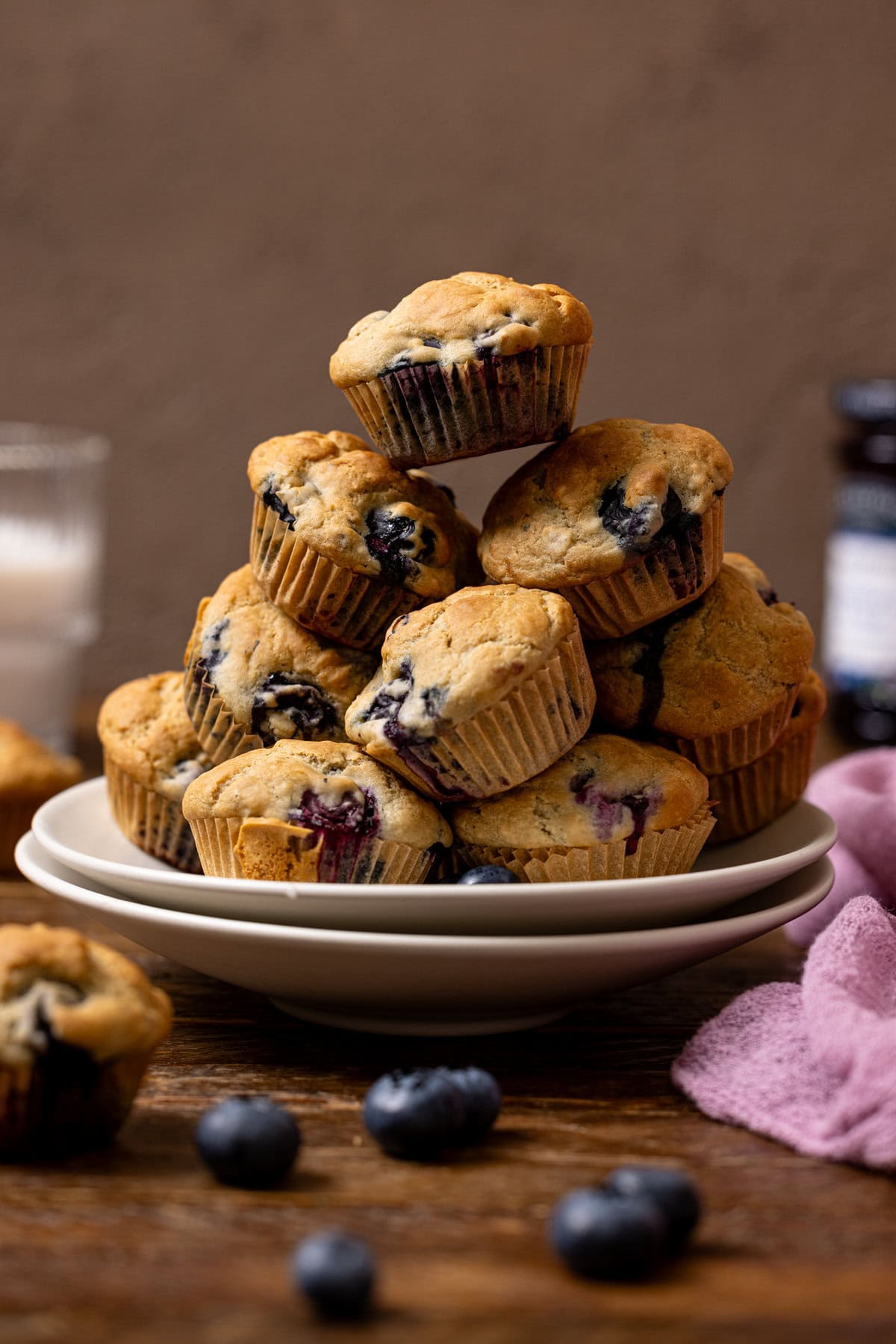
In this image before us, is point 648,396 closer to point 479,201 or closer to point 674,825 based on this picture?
point 479,201

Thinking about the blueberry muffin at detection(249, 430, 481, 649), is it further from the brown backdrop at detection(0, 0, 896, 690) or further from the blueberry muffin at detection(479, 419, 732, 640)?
the brown backdrop at detection(0, 0, 896, 690)

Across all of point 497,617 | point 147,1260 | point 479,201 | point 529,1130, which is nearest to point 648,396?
point 479,201

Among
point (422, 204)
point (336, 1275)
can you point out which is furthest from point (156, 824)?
point (422, 204)

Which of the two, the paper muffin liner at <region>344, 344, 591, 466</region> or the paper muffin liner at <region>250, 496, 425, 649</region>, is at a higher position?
the paper muffin liner at <region>344, 344, 591, 466</region>

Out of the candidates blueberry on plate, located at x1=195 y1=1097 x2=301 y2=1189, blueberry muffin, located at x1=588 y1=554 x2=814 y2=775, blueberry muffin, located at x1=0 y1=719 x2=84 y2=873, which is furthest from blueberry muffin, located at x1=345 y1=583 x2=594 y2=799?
blueberry muffin, located at x1=0 y1=719 x2=84 y2=873

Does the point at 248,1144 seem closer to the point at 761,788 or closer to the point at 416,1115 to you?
the point at 416,1115
